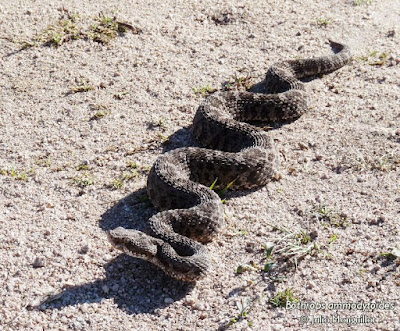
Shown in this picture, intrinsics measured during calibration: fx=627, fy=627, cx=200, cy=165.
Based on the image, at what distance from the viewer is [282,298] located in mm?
6871

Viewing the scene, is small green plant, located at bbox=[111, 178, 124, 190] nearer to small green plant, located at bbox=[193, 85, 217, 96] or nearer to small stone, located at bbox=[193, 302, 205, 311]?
small stone, located at bbox=[193, 302, 205, 311]

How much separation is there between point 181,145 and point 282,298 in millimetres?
3753

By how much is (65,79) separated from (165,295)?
225 inches

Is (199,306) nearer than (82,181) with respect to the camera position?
Yes

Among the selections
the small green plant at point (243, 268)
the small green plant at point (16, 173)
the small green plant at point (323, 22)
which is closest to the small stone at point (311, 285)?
the small green plant at point (243, 268)

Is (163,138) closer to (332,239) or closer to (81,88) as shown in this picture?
(81,88)

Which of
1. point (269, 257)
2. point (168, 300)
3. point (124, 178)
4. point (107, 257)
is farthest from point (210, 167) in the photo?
point (168, 300)

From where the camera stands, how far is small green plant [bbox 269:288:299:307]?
682 centimetres

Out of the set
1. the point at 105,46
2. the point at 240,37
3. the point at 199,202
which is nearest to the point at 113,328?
the point at 199,202

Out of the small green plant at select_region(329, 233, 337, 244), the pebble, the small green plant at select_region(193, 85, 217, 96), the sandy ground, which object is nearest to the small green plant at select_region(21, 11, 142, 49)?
the sandy ground

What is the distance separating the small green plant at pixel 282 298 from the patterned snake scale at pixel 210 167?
2.70ft

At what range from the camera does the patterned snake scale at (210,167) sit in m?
7.24

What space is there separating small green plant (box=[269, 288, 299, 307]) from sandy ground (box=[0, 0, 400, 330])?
78mm

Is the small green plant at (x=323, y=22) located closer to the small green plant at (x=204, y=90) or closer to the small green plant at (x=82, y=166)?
the small green plant at (x=204, y=90)
